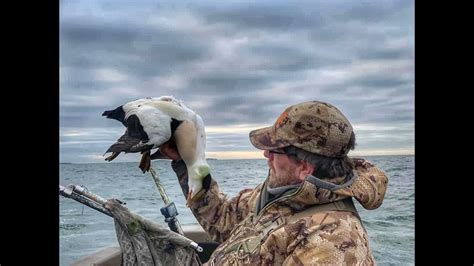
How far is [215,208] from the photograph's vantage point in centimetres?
270

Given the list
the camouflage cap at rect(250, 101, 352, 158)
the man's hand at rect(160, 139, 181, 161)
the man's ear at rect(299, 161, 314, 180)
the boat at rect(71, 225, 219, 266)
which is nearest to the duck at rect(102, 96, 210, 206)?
the man's hand at rect(160, 139, 181, 161)

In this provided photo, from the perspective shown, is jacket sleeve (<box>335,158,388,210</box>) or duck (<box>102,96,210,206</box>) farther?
duck (<box>102,96,210,206</box>)

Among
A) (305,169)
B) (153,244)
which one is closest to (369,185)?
(305,169)

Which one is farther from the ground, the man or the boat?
the man

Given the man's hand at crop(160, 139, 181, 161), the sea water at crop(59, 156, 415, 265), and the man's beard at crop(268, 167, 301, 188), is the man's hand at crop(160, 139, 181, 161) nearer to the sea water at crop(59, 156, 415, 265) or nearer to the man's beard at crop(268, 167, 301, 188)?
the sea water at crop(59, 156, 415, 265)

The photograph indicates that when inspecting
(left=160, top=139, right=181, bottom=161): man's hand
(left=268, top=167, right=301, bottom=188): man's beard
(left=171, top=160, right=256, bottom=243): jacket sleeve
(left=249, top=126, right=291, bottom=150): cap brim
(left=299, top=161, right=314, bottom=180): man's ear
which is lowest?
(left=171, top=160, right=256, bottom=243): jacket sleeve

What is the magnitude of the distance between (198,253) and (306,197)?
51cm

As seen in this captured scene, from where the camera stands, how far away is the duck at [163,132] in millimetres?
2625

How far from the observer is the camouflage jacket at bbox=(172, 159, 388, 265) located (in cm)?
238

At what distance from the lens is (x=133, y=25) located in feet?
8.98

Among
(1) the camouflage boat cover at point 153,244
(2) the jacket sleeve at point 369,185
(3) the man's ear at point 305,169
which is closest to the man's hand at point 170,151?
(1) the camouflage boat cover at point 153,244

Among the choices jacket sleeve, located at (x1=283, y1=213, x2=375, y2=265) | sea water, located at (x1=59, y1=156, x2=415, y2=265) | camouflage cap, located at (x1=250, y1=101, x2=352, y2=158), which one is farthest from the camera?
sea water, located at (x1=59, y1=156, x2=415, y2=265)
